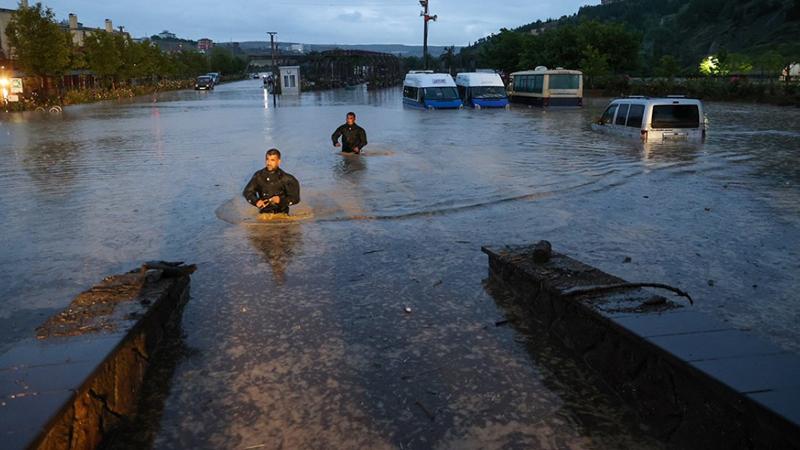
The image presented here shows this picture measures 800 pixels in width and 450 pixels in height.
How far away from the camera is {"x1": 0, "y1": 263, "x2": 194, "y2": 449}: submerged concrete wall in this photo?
323 cm

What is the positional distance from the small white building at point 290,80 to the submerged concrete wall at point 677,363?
192 feet

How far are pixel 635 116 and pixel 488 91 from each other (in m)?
19.6

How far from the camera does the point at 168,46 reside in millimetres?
157875

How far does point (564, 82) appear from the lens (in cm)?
3781

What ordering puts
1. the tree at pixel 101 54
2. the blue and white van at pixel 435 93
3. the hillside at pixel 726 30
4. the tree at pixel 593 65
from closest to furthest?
the blue and white van at pixel 435 93, the tree at pixel 593 65, the tree at pixel 101 54, the hillside at pixel 726 30

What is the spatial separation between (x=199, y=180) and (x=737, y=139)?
665 inches

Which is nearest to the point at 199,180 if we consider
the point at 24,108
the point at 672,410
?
the point at 672,410

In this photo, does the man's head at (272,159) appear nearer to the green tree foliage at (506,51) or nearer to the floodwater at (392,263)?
the floodwater at (392,263)

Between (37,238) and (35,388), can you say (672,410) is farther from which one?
(37,238)

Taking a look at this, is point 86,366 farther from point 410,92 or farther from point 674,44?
point 674,44

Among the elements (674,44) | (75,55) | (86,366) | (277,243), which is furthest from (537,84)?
(674,44)

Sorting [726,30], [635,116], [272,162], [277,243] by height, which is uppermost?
[726,30]

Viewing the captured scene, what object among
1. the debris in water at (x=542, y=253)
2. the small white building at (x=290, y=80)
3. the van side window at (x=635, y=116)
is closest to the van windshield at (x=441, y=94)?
the van side window at (x=635, y=116)

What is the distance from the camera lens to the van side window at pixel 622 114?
19516mm
